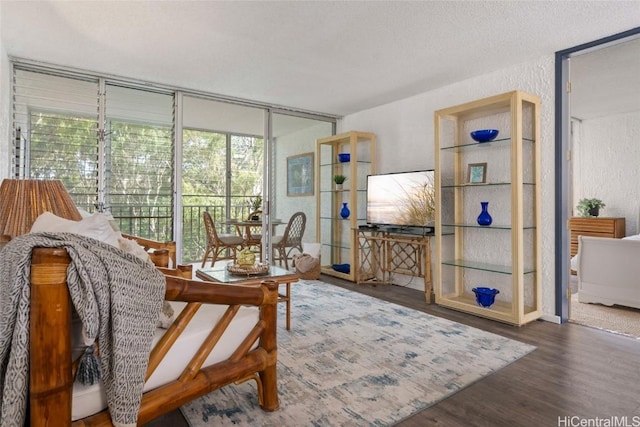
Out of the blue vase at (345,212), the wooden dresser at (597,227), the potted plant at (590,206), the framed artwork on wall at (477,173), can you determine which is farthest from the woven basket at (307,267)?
the potted plant at (590,206)

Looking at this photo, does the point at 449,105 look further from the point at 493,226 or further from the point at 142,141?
the point at 142,141

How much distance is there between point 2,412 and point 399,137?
14.0 ft

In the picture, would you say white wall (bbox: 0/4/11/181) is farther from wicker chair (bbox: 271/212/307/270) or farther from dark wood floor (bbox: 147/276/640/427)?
wicker chair (bbox: 271/212/307/270)

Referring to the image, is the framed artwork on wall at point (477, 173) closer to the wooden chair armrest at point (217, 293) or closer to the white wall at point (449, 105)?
the white wall at point (449, 105)

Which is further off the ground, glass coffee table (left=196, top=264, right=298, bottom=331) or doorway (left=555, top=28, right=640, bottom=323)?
doorway (left=555, top=28, right=640, bottom=323)

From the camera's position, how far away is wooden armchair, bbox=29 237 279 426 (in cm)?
101

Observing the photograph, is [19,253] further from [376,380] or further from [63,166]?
[63,166]

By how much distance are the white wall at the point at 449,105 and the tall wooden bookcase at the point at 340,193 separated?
0.85 feet

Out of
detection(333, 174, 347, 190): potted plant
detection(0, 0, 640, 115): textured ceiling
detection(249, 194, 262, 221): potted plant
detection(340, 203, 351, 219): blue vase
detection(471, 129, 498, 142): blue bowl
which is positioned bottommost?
detection(340, 203, 351, 219): blue vase

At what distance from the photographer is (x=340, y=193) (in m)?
5.26

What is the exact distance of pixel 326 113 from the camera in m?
5.30

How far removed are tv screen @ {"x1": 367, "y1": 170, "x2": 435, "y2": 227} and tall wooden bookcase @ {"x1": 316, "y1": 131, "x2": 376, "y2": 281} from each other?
0.31 meters

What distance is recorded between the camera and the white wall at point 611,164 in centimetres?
539

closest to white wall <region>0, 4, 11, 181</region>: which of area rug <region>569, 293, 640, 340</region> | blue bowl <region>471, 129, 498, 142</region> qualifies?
blue bowl <region>471, 129, 498, 142</region>
